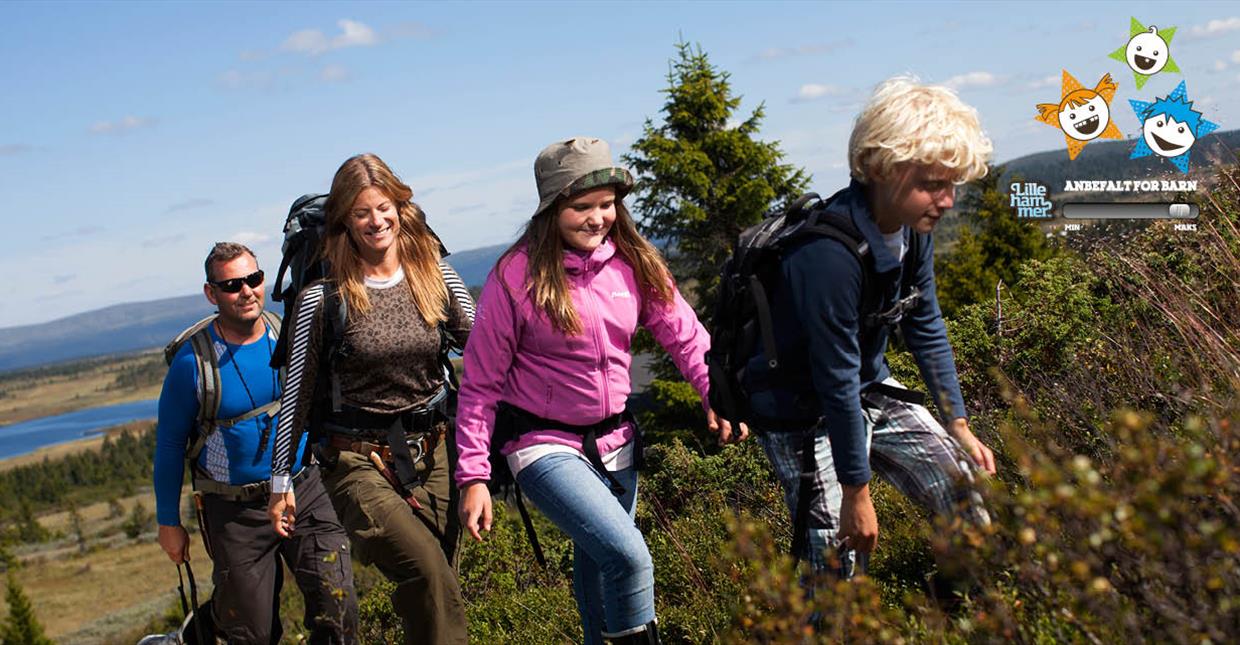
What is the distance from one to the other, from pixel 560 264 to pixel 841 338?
3.84ft

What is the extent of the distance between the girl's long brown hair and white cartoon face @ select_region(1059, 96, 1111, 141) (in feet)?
59.1

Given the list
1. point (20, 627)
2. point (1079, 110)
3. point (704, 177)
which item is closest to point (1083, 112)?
point (1079, 110)

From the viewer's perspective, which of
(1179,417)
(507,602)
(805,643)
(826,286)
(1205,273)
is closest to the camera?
(805,643)

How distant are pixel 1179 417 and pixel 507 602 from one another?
469 centimetres

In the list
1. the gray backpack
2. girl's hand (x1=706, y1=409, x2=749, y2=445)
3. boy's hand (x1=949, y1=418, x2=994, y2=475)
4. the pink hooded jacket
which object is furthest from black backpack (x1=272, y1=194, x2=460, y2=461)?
boy's hand (x1=949, y1=418, x2=994, y2=475)

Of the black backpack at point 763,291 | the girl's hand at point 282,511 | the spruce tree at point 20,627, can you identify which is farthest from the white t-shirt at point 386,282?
the spruce tree at point 20,627

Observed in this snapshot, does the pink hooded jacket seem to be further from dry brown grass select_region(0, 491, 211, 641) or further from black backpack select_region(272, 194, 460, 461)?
dry brown grass select_region(0, 491, 211, 641)

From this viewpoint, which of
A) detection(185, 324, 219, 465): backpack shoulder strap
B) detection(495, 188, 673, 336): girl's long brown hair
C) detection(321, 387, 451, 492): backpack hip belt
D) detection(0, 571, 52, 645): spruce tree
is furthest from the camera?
detection(0, 571, 52, 645): spruce tree

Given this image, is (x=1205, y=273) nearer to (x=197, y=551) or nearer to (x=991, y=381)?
(x=991, y=381)

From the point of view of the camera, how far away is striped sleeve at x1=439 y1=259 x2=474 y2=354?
170 inches

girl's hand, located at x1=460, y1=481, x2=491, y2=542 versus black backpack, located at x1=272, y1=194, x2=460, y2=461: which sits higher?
black backpack, located at x1=272, y1=194, x2=460, y2=461

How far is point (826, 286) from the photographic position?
2.65m

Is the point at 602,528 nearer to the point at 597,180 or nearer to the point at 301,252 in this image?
the point at 597,180

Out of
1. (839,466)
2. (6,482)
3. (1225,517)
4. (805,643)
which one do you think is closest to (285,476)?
(839,466)
